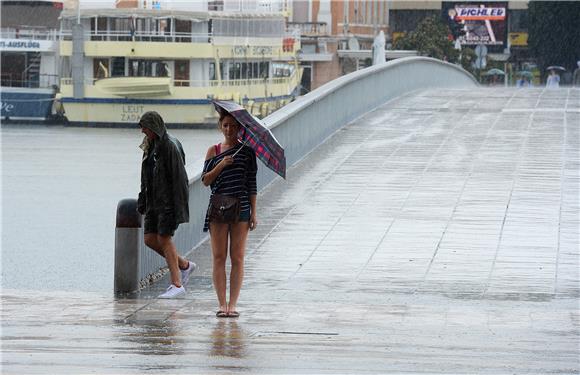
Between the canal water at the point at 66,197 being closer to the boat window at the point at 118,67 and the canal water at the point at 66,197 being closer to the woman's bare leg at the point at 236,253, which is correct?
the woman's bare leg at the point at 236,253

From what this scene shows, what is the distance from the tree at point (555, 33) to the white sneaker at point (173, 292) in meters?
70.7

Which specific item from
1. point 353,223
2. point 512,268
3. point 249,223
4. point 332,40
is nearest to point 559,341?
point 249,223

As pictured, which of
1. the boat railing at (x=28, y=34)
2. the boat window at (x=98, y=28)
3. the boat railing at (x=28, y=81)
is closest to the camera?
the boat window at (x=98, y=28)

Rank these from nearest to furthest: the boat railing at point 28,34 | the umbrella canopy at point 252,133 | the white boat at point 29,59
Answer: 1. the umbrella canopy at point 252,133
2. the white boat at point 29,59
3. the boat railing at point 28,34

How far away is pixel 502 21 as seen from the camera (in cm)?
9262

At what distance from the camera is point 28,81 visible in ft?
206

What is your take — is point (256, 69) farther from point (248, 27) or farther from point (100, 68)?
point (100, 68)

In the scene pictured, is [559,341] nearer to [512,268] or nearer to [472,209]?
[512,268]

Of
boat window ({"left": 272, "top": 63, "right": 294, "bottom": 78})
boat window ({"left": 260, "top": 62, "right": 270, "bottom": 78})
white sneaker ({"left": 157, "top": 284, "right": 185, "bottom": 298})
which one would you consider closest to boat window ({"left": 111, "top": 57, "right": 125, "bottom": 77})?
boat window ({"left": 260, "top": 62, "right": 270, "bottom": 78})

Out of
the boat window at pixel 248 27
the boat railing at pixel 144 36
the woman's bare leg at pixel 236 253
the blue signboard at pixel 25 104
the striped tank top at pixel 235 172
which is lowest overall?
the blue signboard at pixel 25 104

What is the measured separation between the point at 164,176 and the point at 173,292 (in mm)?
893

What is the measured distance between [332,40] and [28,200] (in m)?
55.6

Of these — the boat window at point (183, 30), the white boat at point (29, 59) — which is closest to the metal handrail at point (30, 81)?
the white boat at point (29, 59)

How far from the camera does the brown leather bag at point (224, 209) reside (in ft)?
30.7
